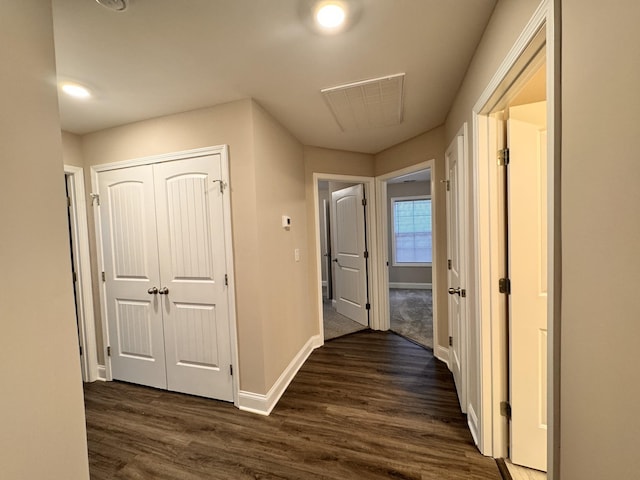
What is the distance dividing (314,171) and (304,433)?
2587mm

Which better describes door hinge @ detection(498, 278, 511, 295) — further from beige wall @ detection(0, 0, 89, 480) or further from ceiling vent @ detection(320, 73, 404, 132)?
beige wall @ detection(0, 0, 89, 480)

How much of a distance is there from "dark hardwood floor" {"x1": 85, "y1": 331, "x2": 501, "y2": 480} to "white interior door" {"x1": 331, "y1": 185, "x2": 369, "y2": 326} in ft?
4.26

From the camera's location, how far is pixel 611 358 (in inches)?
24.7

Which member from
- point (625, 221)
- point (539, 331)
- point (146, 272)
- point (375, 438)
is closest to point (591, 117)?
point (625, 221)

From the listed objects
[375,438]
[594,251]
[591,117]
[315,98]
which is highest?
[315,98]

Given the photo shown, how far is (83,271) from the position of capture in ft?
8.52

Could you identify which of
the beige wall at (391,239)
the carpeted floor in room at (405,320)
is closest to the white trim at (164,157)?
the carpeted floor in room at (405,320)

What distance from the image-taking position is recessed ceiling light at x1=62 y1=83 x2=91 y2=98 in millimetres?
1772

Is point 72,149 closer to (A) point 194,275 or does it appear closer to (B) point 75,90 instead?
(B) point 75,90

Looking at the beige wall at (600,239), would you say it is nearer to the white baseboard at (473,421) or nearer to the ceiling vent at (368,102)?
the white baseboard at (473,421)

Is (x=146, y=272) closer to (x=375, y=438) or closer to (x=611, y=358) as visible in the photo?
(x=375, y=438)

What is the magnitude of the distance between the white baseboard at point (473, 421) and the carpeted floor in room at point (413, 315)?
128 centimetres

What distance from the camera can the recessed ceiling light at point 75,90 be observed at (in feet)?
5.81

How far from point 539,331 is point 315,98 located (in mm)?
2111
